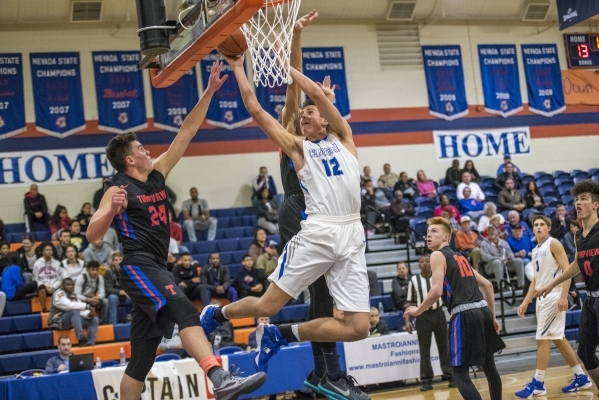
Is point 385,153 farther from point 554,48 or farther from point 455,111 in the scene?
point 554,48

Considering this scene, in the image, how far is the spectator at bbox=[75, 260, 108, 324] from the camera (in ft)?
44.6

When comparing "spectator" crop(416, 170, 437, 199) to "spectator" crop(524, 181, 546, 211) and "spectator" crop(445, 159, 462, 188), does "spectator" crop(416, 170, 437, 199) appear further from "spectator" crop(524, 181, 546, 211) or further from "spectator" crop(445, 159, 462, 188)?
"spectator" crop(524, 181, 546, 211)

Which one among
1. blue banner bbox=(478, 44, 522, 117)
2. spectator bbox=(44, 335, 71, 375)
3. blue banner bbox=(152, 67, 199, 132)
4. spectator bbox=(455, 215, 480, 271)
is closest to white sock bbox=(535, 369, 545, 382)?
spectator bbox=(44, 335, 71, 375)

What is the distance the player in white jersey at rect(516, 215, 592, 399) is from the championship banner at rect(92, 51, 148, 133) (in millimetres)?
11260

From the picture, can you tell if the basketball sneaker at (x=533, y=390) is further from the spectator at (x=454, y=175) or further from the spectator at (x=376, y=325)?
the spectator at (x=454, y=175)

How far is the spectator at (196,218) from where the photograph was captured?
1714 centimetres

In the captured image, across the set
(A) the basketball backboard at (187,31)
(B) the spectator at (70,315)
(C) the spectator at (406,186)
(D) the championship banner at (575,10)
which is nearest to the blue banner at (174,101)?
(C) the spectator at (406,186)

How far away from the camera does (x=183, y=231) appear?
17422 millimetres

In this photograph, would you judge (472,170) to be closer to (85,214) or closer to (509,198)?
(509,198)

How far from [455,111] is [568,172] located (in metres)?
3.70

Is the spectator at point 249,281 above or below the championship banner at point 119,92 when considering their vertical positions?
Answer: below

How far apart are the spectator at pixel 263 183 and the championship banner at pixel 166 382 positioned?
811 cm

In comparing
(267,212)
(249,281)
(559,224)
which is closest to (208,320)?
(249,281)

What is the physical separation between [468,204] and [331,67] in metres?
5.05
